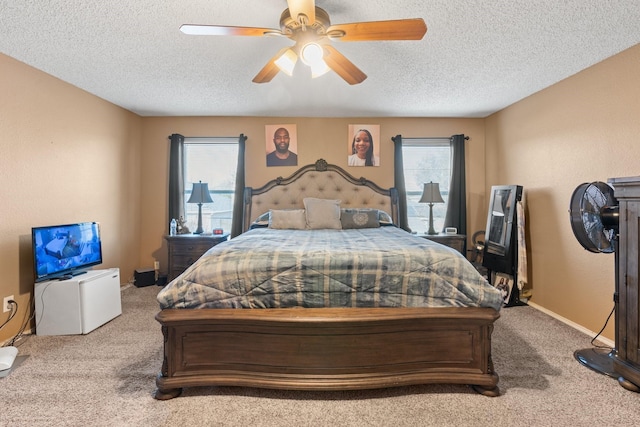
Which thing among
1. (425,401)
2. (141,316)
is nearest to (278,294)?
(425,401)

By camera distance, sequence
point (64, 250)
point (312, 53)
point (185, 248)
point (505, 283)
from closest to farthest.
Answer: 1. point (312, 53)
2. point (64, 250)
3. point (505, 283)
4. point (185, 248)

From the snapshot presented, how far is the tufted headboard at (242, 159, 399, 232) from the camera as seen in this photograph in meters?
4.22

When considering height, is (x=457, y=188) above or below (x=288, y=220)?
above

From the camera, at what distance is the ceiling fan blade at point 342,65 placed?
1.97m

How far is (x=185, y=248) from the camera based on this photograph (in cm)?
381

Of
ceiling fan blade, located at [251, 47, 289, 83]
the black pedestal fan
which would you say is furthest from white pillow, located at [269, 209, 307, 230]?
the black pedestal fan

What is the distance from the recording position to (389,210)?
13.9ft

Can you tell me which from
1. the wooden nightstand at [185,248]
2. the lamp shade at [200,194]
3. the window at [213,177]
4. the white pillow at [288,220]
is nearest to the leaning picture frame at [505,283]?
the white pillow at [288,220]

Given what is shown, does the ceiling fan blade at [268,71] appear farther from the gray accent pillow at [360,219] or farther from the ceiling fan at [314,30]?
the gray accent pillow at [360,219]

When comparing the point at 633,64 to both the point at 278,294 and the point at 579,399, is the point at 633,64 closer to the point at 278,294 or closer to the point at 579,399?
the point at 579,399

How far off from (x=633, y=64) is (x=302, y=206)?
342cm

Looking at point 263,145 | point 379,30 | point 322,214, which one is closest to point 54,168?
point 263,145

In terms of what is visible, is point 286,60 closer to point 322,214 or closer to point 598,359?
point 322,214

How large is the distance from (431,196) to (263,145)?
7.95 ft
